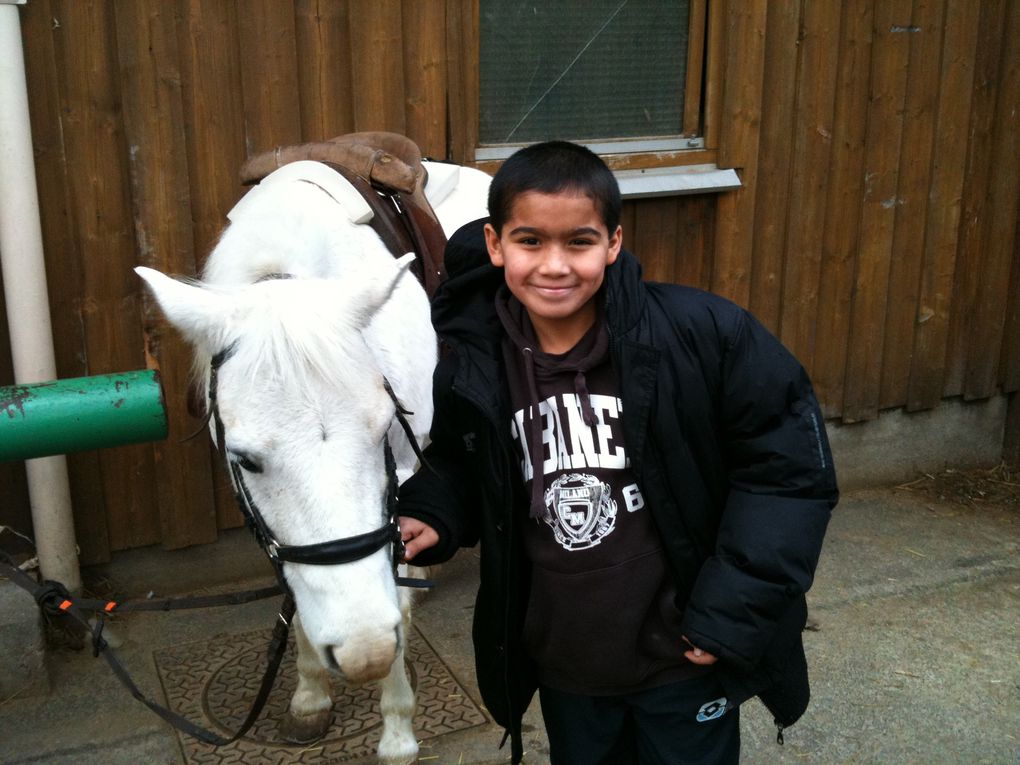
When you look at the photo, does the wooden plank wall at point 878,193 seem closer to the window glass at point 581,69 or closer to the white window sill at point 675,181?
the white window sill at point 675,181

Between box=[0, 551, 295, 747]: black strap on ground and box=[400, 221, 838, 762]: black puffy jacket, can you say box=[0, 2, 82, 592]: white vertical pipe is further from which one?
box=[400, 221, 838, 762]: black puffy jacket

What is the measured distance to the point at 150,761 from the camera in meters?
2.96

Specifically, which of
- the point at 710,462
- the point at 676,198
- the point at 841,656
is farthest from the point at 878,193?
the point at 710,462

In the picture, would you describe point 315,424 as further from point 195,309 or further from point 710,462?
point 710,462

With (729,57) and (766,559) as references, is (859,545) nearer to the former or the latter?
(729,57)

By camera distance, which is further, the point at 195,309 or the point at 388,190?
the point at 388,190

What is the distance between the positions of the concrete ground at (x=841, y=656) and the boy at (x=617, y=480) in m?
1.16

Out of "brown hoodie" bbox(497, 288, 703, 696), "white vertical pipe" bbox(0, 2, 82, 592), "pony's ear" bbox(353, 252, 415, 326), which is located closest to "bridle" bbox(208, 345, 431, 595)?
"pony's ear" bbox(353, 252, 415, 326)

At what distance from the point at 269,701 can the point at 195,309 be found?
1.75 m

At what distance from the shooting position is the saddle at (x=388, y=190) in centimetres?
294

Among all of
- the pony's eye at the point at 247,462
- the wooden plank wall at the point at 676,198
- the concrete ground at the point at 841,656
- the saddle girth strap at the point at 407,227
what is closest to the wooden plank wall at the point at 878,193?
the wooden plank wall at the point at 676,198

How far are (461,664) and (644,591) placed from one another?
1783mm

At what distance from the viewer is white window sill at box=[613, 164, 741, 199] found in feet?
14.3

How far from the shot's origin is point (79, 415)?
7.22 feet
